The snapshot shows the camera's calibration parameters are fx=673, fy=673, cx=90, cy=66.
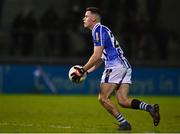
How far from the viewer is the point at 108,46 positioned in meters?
12.1

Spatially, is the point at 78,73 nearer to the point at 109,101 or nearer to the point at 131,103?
the point at 109,101

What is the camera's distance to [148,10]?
1111 inches

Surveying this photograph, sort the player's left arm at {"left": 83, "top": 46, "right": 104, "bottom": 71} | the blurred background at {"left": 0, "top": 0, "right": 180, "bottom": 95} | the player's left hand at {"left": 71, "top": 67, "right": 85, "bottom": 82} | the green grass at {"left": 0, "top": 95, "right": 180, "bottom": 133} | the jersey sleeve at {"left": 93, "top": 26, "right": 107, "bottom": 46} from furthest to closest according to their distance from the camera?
the blurred background at {"left": 0, "top": 0, "right": 180, "bottom": 95} < the green grass at {"left": 0, "top": 95, "right": 180, "bottom": 133} < the jersey sleeve at {"left": 93, "top": 26, "right": 107, "bottom": 46} < the player's left hand at {"left": 71, "top": 67, "right": 85, "bottom": 82} < the player's left arm at {"left": 83, "top": 46, "right": 104, "bottom": 71}

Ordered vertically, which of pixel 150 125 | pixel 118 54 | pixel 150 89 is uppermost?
pixel 118 54

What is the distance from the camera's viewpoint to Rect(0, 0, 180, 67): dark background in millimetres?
26750

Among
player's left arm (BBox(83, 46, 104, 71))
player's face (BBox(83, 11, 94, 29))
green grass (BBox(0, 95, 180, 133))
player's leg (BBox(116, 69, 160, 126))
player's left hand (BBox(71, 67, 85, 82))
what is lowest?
green grass (BBox(0, 95, 180, 133))

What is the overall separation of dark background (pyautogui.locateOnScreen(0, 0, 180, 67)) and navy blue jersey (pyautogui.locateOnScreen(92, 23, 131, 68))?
553 inches

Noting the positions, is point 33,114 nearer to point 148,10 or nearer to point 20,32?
point 20,32

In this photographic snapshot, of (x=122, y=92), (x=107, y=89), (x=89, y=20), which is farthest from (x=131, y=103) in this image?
(x=89, y=20)

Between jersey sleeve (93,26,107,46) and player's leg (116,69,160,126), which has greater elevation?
jersey sleeve (93,26,107,46)

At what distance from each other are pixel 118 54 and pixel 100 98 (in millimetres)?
861

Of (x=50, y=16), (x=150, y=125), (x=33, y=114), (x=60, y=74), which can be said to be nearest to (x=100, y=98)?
(x=150, y=125)

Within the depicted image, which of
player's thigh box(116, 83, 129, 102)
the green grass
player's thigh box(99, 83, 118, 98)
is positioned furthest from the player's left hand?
the green grass

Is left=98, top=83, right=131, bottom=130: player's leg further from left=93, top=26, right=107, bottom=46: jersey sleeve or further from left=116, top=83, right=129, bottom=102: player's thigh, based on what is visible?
left=93, top=26, right=107, bottom=46: jersey sleeve
